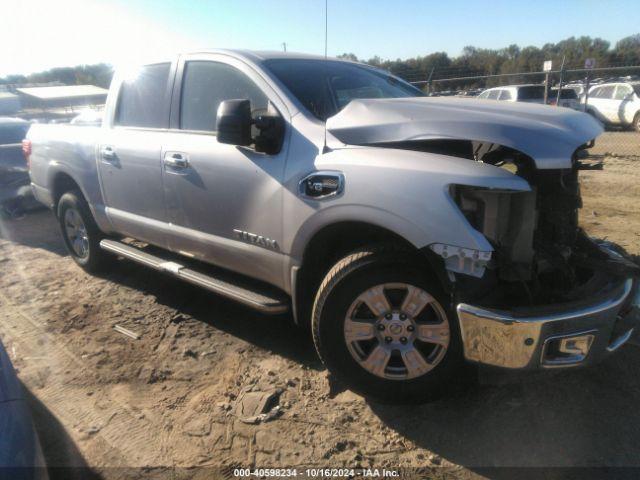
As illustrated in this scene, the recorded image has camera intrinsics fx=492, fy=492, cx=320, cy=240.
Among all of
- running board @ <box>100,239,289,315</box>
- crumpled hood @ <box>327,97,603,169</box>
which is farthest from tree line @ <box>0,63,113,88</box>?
crumpled hood @ <box>327,97,603,169</box>

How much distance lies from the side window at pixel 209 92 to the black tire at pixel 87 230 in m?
1.80

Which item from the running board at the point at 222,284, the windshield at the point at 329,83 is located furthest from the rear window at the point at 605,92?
the running board at the point at 222,284

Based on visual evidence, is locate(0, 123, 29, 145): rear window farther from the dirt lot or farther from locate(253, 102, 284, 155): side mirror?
locate(253, 102, 284, 155): side mirror

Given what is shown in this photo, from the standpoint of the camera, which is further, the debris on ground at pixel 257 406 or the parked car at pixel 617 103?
the parked car at pixel 617 103

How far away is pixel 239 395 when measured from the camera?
2.96 metres

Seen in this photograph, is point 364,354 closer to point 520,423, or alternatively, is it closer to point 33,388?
point 520,423

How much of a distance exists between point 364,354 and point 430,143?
1.21 m

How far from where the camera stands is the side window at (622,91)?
647 inches

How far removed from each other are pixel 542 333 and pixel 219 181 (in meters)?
2.10

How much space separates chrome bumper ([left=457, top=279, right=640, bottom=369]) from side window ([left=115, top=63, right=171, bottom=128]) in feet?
9.15

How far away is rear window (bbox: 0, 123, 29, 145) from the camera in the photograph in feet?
28.8

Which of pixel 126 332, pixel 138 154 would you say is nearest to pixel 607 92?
pixel 138 154

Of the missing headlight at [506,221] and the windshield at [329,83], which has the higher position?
the windshield at [329,83]

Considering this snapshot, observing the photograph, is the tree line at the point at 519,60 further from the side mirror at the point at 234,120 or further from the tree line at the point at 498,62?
the side mirror at the point at 234,120
